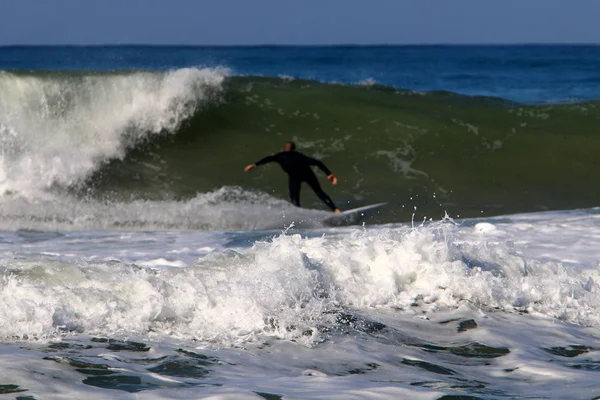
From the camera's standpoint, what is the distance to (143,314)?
6.45 m

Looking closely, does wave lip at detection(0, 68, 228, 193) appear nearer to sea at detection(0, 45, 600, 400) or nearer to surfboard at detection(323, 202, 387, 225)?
sea at detection(0, 45, 600, 400)

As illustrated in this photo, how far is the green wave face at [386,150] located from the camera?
16.0m

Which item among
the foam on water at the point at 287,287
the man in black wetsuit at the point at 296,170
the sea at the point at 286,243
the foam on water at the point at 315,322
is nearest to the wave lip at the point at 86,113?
the sea at the point at 286,243

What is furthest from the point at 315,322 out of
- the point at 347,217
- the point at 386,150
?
the point at 386,150

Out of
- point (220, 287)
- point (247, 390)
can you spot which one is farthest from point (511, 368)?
point (220, 287)

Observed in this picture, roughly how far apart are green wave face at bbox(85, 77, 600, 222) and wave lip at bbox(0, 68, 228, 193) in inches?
14.8

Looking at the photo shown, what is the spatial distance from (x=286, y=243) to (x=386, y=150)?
37.2 ft

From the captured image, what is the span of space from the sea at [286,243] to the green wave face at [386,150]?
0.07 metres

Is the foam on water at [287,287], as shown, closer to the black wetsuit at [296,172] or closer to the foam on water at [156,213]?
the foam on water at [156,213]

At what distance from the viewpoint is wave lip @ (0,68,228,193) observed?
16.5m

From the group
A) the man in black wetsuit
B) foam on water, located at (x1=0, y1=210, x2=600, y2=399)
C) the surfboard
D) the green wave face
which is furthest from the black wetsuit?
foam on water, located at (x1=0, y1=210, x2=600, y2=399)

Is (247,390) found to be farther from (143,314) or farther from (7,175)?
(7,175)

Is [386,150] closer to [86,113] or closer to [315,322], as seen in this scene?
[86,113]

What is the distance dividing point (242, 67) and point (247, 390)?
59394 millimetres
